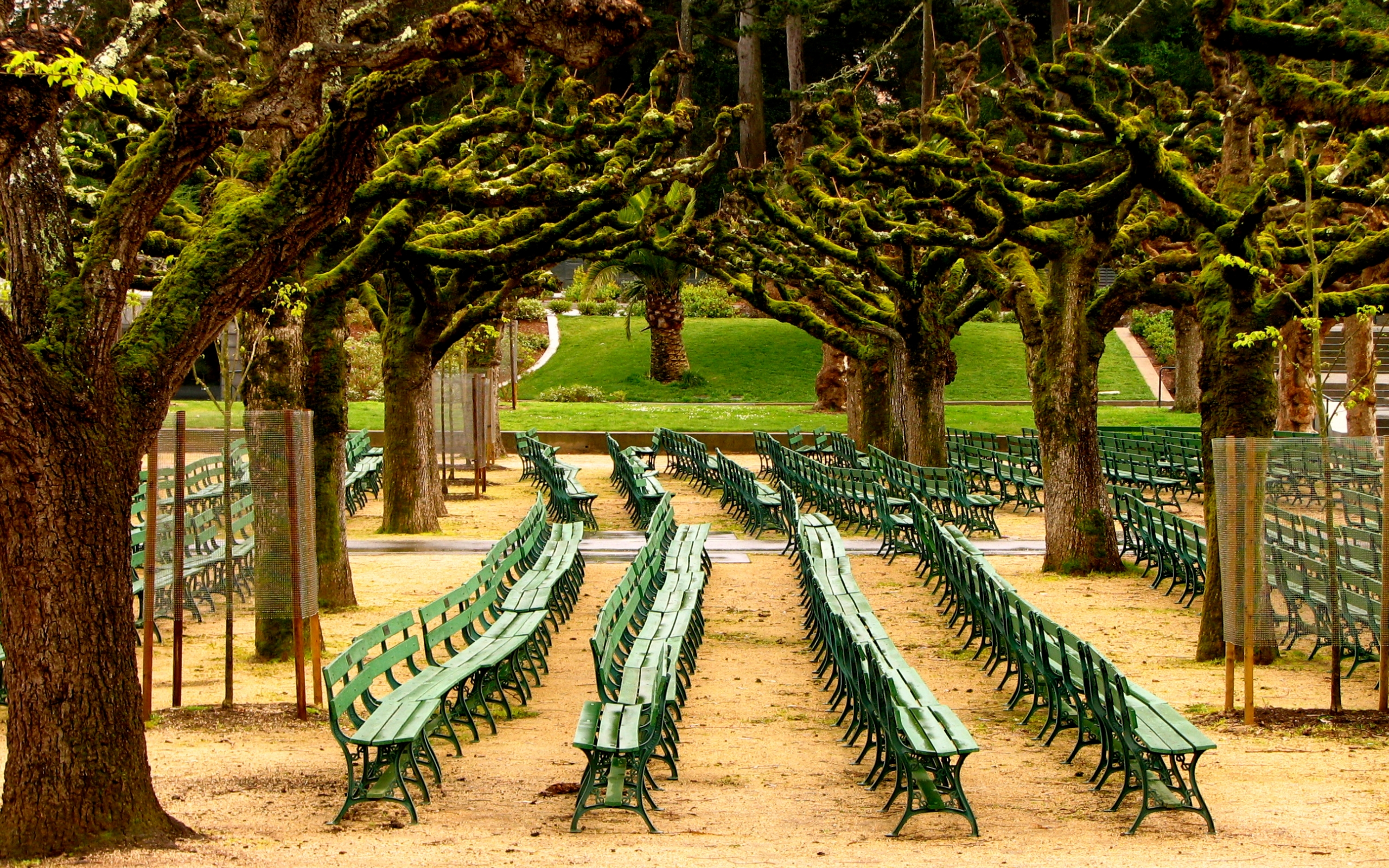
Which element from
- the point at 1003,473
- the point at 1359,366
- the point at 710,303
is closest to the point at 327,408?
the point at 1003,473

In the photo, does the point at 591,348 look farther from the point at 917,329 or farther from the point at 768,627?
the point at 768,627

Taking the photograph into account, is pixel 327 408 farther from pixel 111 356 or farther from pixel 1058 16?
pixel 1058 16

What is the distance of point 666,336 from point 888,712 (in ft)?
123

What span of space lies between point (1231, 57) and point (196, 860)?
1252cm

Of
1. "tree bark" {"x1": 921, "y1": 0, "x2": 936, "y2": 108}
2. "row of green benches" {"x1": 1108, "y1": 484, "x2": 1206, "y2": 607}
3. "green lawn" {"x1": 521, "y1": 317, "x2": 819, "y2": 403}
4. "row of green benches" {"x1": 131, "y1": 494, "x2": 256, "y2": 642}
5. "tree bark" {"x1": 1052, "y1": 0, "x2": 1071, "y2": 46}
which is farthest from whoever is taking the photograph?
"green lawn" {"x1": 521, "y1": 317, "x2": 819, "y2": 403}

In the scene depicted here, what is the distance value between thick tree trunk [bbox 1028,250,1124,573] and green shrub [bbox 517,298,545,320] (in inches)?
1238

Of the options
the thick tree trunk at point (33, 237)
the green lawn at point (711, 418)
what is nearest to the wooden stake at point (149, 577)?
the thick tree trunk at point (33, 237)

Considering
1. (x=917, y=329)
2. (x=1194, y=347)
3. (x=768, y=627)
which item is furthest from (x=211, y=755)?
(x=1194, y=347)

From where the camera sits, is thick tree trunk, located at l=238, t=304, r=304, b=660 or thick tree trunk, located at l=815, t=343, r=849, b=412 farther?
thick tree trunk, located at l=815, t=343, r=849, b=412

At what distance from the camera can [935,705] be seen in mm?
7008

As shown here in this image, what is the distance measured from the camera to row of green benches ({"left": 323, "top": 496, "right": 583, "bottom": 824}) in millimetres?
6488

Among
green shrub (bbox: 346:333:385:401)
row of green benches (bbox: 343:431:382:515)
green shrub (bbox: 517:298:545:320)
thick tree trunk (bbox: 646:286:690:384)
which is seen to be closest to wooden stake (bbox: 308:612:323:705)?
row of green benches (bbox: 343:431:382:515)

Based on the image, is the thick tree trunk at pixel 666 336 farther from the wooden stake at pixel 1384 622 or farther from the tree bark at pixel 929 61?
the wooden stake at pixel 1384 622

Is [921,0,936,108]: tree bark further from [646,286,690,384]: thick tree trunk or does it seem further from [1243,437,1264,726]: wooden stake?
[1243,437,1264,726]: wooden stake
